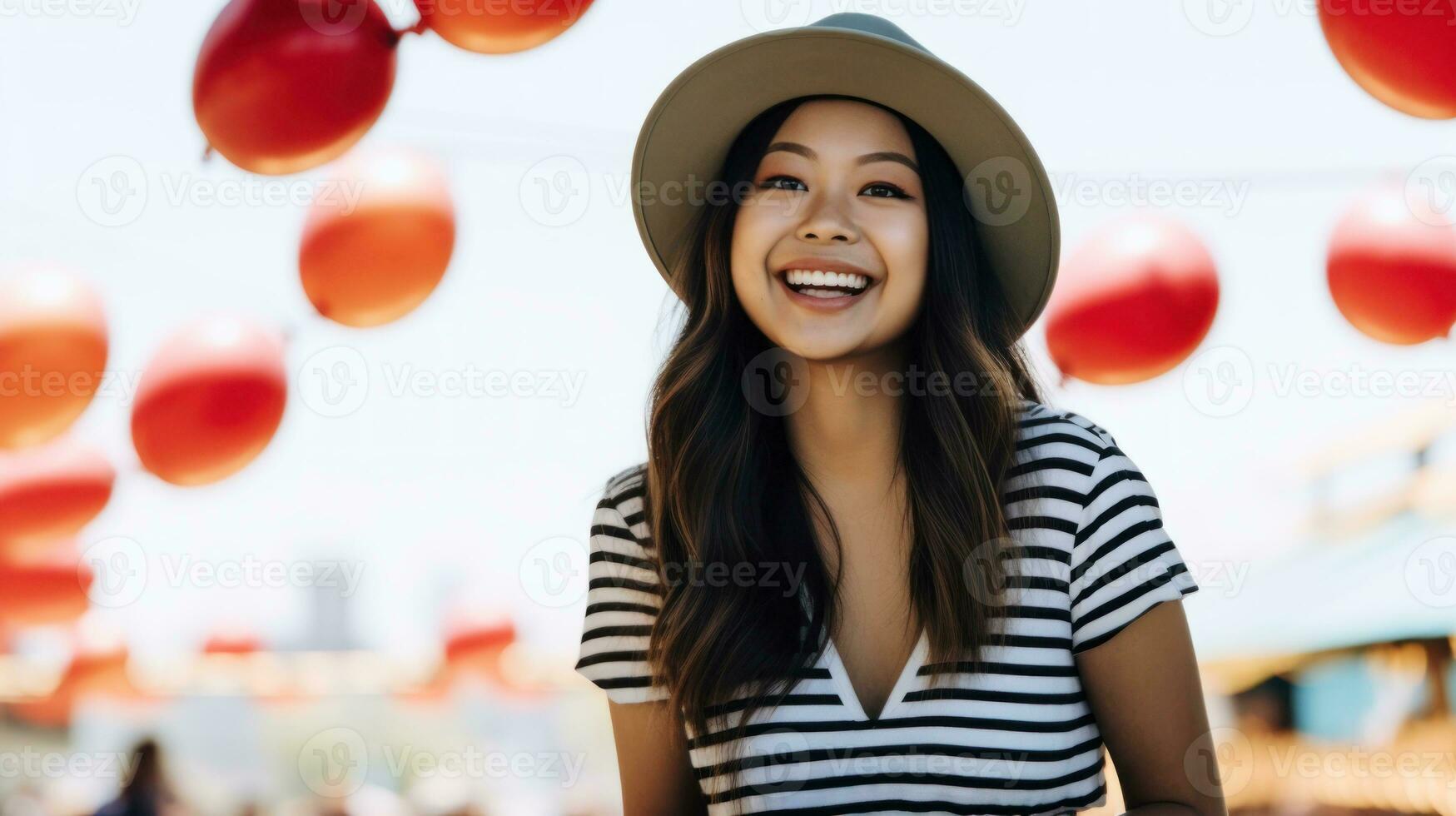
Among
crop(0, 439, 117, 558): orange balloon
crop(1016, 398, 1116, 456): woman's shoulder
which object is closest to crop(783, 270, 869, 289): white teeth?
crop(1016, 398, 1116, 456): woman's shoulder

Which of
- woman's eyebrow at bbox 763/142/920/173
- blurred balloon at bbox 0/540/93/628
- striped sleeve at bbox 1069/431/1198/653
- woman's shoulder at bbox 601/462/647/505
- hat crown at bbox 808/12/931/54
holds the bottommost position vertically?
striped sleeve at bbox 1069/431/1198/653

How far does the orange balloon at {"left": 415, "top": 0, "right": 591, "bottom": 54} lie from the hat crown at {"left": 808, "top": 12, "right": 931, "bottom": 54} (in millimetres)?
570

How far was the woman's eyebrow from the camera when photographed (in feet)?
3.84

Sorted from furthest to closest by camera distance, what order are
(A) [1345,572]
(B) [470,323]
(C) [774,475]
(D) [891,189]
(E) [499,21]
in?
(A) [1345,572], (B) [470,323], (E) [499,21], (C) [774,475], (D) [891,189]

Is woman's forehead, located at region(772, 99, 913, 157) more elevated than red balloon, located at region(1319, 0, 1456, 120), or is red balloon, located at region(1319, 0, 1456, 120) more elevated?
red balloon, located at region(1319, 0, 1456, 120)

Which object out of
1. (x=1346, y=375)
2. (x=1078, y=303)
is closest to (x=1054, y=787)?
(x=1078, y=303)

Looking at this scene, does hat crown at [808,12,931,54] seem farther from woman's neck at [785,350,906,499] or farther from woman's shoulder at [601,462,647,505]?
woman's shoulder at [601,462,647,505]

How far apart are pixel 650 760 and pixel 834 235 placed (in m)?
0.57

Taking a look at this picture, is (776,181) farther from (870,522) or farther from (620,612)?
(620,612)

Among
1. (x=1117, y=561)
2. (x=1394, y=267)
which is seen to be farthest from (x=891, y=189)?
(x=1394, y=267)

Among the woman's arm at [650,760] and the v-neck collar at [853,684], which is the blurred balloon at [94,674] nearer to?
the woman's arm at [650,760]

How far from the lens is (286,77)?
5.13 ft

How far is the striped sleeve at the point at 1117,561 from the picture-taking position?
1.08m

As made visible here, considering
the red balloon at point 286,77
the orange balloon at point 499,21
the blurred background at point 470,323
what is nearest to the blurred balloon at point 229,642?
the blurred background at point 470,323
